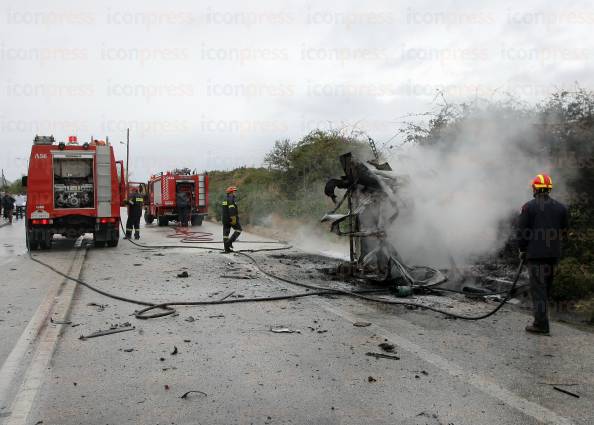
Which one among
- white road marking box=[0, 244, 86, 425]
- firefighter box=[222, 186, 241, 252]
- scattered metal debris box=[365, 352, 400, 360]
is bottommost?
scattered metal debris box=[365, 352, 400, 360]

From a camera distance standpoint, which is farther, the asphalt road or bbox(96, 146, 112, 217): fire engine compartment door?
bbox(96, 146, 112, 217): fire engine compartment door

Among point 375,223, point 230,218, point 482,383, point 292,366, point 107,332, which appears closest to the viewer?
point 482,383

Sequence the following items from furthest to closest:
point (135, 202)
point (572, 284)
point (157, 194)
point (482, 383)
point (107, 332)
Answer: point (157, 194) < point (135, 202) < point (572, 284) < point (107, 332) < point (482, 383)

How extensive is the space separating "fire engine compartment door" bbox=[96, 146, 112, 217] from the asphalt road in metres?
6.71

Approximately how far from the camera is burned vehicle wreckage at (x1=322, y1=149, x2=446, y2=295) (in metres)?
7.78

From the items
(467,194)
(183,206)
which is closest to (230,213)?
(467,194)

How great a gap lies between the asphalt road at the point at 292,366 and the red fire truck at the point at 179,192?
1761cm

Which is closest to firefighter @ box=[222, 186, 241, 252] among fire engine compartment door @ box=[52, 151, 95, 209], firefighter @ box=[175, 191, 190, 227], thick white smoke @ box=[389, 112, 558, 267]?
fire engine compartment door @ box=[52, 151, 95, 209]

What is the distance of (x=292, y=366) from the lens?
14.2 feet

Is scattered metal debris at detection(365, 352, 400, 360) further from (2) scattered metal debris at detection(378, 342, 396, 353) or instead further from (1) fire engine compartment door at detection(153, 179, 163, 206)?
(1) fire engine compartment door at detection(153, 179, 163, 206)

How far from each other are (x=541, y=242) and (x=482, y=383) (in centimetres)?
224

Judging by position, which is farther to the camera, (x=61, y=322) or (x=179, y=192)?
(x=179, y=192)

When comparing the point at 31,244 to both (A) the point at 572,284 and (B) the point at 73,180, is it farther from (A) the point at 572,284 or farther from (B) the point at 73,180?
(A) the point at 572,284

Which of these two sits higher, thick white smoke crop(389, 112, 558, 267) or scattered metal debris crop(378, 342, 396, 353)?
thick white smoke crop(389, 112, 558, 267)
